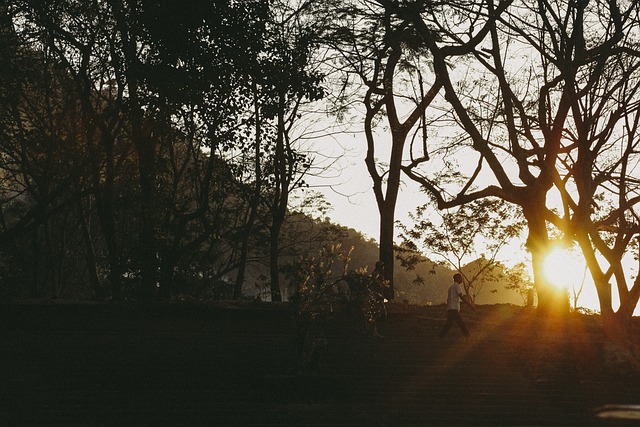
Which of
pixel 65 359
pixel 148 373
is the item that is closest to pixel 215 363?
pixel 148 373

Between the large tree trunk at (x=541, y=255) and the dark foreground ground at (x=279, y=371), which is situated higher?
the large tree trunk at (x=541, y=255)

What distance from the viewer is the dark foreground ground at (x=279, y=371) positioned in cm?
1098

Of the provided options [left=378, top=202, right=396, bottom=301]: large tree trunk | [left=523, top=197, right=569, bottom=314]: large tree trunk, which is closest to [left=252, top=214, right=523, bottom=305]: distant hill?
[left=378, top=202, right=396, bottom=301]: large tree trunk

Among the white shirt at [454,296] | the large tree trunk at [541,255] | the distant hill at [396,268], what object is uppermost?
the distant hill at [396,268]

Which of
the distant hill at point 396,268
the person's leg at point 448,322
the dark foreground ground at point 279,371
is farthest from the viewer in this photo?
the distant hill at point 396,268

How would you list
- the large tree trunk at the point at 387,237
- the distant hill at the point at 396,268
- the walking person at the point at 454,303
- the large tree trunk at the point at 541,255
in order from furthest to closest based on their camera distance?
1. the distant hill at the point at 396,268
2. the large tree trunk at the point at 387,237
3. the large tree trunk at the point at 541,255
4. the walking person at the point at 454,303

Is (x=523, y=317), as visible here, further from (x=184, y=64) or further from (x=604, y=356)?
(x=184, y=64)

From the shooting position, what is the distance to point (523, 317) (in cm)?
2314

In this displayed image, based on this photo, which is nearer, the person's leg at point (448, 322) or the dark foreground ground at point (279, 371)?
the dark foreground ground at point (279, 371)

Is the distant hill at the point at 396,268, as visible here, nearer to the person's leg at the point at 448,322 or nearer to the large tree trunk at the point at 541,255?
the large tree trunk at the point at 541,255

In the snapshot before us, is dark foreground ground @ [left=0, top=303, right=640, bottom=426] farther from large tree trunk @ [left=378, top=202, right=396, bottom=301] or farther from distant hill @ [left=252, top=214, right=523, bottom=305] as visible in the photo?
distant hill @ [left=252, top=214, right=523, bottom=305]

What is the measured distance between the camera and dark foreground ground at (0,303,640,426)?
11.0 m

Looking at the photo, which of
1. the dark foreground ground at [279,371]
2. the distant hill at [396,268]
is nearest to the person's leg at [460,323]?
the dark foreground ground at [279,371]

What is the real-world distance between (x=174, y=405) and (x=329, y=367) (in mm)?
3991
